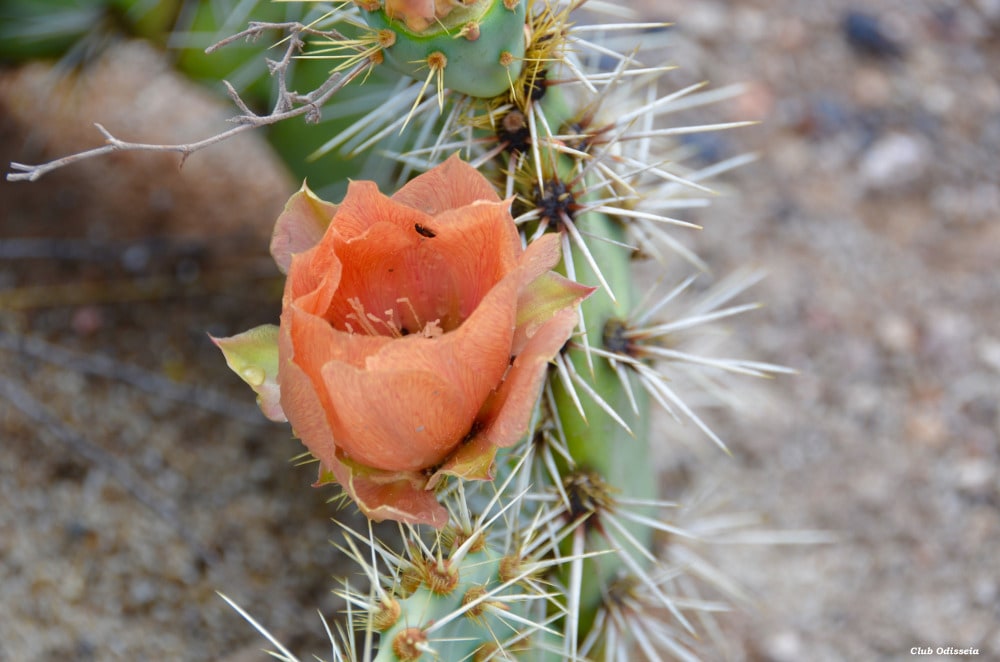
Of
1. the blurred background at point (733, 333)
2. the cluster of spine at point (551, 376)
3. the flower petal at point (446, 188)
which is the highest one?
the flower petal at point (446, 188)

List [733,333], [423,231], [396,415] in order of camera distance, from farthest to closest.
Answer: [733,333]
[423,231]
[396,415]

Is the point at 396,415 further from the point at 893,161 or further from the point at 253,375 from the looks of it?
the point at 893,161

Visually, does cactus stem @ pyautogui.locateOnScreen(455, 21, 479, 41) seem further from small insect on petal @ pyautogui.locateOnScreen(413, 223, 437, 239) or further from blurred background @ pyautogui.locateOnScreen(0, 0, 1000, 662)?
blurred background @ pyautogui.locateOnScreen(0, 0, 1000, 662)

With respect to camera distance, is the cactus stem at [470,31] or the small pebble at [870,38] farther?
the small pebble at [870,38]

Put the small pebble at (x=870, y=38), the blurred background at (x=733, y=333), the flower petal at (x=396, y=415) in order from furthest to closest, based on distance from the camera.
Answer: the small pebble at (x=870, y=38) < the blurred background at (x=733, y=333) < the flower petal at (x=396, y=415)

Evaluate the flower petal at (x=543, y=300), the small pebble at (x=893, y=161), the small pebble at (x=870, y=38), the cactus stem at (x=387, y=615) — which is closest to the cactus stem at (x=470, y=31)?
the flower petal at (x=543, y=300)

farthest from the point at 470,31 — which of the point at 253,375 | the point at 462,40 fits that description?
the point at 253,375

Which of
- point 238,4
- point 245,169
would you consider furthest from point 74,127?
point 238,4

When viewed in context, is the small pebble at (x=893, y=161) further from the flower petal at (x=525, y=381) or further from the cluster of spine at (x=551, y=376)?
the flower petal at (x=525, y=381)
